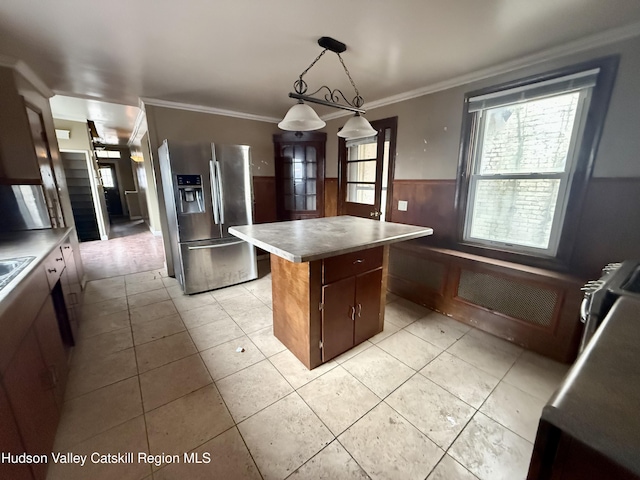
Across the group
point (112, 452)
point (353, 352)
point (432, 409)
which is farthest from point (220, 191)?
point (432, 409)

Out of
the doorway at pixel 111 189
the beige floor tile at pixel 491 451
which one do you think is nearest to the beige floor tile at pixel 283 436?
the beige floor tile at pixel 491 451

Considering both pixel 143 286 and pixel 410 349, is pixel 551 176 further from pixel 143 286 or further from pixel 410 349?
pixel 143 286

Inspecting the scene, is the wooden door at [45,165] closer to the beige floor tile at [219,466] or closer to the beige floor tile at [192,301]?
the beige floor tile at [192,301]

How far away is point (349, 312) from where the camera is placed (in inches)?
80.1

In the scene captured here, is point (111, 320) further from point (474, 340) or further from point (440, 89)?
point (440, 89)

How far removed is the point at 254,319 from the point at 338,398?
1.25 meters

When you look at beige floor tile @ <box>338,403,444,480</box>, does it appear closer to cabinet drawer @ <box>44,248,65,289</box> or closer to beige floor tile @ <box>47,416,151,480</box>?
beige floor tile @ <box>47,416,151,480</box>

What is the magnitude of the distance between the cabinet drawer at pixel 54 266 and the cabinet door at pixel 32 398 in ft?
1.91

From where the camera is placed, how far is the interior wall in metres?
3.27

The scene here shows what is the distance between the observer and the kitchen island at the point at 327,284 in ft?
5.78

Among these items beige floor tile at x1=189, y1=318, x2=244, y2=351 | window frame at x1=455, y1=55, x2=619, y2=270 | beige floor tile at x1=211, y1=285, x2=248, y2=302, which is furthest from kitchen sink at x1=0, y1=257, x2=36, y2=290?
window frame at x1=455, y1=55, x2=619, y2=270

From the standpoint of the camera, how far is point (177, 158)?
286cm

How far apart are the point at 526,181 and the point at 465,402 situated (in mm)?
1833

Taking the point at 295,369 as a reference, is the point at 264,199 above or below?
above
